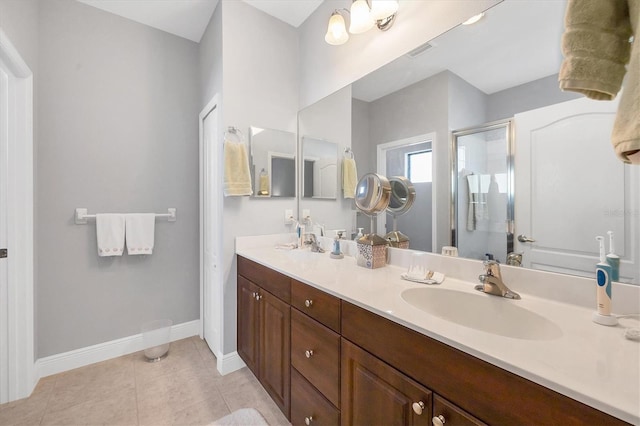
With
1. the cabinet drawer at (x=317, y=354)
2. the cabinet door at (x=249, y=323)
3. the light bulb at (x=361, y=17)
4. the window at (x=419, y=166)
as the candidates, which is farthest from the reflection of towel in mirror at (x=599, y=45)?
the cabinet door at (x=249, y=323)

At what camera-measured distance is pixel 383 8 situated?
137 centimetres

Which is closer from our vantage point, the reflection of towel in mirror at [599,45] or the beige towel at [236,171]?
the reflection of towel in mirror at [599,45]

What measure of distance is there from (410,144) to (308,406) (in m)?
1.40

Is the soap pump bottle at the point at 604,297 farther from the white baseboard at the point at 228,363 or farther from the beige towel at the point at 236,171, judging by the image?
the white baseboard at the point at 228,363

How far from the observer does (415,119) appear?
1393mm

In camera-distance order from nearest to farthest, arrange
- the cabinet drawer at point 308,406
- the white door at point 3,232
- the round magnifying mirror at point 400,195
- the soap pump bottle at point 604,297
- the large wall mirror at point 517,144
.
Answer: the soap pump bottle at point 604,297, the large wall mirror at point 517,144, the cabinet drawer at point 308,406, the round magnifying mirror at point 400,195, the white door at point 3,232

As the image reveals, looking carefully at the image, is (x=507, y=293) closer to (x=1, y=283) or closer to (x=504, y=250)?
(x=504, y=250)

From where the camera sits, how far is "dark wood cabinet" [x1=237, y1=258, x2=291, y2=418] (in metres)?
1.35

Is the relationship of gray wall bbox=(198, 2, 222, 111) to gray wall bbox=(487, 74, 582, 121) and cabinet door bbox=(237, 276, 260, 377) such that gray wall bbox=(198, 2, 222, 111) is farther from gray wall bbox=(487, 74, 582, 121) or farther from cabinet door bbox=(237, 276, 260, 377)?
gray wall bbox=(487, 74, 582, 121)

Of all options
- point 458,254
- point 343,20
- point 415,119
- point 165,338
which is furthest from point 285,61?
point 165,338

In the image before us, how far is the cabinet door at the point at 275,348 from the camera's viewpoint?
4.38 ft

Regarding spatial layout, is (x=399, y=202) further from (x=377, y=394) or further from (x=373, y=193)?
(x=377, y=394)

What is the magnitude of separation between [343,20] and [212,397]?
2540 mm

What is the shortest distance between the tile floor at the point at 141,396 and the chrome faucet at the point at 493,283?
4.34 feet
